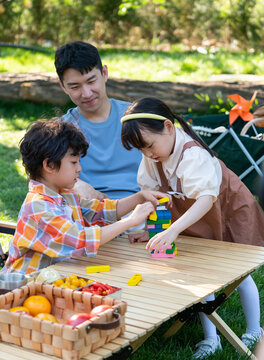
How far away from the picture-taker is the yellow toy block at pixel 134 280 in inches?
90.0

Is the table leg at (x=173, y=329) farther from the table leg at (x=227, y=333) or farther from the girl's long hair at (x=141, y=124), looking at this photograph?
the girl's long hair at (x=141, y=124)

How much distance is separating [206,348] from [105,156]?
1433mm

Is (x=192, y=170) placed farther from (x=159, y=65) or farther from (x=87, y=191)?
(x=159, y=65)

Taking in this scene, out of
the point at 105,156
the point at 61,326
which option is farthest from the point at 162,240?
the point at 105,156

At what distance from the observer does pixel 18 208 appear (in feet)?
16.9

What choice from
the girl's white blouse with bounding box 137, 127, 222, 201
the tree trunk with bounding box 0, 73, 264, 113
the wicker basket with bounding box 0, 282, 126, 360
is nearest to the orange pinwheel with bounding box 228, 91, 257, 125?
the tree trunk with bounding box 0, 73, 264, 113

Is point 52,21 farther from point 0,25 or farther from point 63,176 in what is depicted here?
point 63,176

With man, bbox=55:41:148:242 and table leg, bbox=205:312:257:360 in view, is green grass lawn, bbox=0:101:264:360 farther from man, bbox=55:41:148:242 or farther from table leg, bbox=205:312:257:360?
man, bbox=55:41:148:242

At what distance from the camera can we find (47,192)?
2658 millimetres

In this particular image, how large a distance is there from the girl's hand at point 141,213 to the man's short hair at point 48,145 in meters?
0.39

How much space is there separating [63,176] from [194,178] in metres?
0.61

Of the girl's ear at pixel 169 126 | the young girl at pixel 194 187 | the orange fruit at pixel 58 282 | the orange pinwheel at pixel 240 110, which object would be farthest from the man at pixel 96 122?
the orange pinwheel at pixel 240 110

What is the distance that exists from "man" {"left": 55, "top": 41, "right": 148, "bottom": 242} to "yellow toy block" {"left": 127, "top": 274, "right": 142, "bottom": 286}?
1153 mm

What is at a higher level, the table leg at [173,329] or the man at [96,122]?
the man at [96,122]
